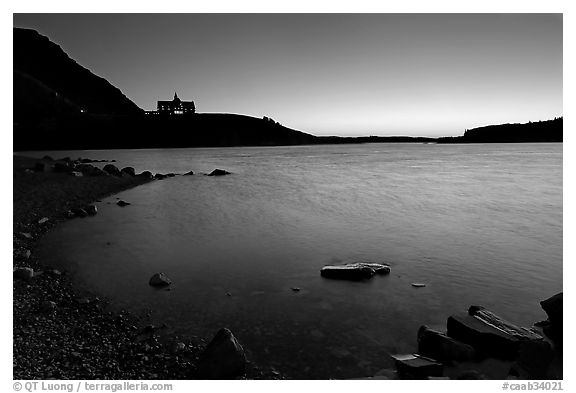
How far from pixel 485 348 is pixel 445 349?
2.02ft

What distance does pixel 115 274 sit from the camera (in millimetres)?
7309

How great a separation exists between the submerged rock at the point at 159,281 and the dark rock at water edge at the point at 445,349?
478 centimetres

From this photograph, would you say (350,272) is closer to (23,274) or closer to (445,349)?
(445,349)

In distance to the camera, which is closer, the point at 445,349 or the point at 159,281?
the point at 445,349

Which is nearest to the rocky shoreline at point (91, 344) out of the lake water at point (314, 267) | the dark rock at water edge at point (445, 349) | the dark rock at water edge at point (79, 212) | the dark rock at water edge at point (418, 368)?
the lake water at point (314, 267)

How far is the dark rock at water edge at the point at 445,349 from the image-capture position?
14.3 ft

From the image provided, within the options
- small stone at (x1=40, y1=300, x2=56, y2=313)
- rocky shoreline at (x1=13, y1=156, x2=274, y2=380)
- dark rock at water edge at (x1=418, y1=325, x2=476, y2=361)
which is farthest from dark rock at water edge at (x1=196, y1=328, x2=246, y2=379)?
small stone at (x1=40, y1=300, x2=56, y2=313)

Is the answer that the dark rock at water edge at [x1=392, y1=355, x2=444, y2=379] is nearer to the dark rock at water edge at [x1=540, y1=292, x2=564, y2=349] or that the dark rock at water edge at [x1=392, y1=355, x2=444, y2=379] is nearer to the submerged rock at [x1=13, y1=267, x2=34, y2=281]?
the dark rock at water edge at [x1=540, y1=292, x2=564, y2=349]

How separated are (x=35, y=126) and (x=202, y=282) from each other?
58.4 metres

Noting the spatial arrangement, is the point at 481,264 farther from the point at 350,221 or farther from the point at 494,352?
the point at 350,221

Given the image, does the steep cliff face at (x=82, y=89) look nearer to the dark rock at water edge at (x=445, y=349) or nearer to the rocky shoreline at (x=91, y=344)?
the rocky shoreline at (x=91, y=344)

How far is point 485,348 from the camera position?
178 inches

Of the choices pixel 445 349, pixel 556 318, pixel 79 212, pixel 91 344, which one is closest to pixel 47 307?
pixel 91 344
